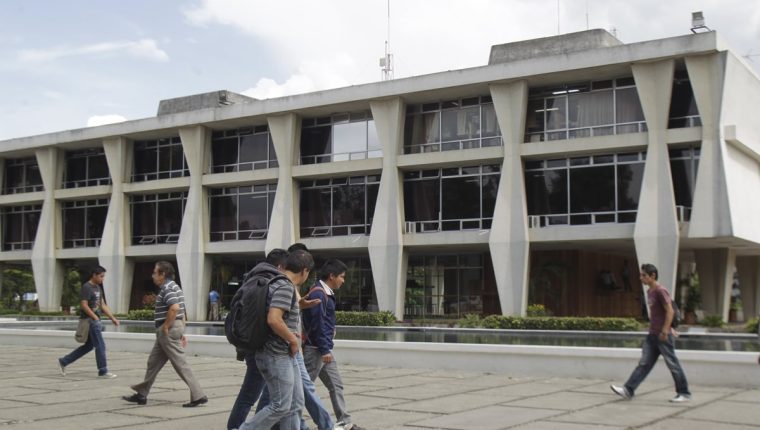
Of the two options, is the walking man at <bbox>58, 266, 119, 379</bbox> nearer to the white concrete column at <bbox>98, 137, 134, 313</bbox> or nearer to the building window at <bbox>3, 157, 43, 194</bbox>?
the white concrete column at <bbox>98, 137, 134, 313</bbox>

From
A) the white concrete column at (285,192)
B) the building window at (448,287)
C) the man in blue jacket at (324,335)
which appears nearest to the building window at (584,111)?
the building window at (448,287)

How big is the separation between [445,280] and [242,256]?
1138cm

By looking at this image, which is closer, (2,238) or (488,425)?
(488,425)

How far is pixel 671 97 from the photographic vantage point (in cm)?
3153

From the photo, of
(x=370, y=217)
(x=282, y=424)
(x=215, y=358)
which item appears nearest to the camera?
(x=282, y=424)

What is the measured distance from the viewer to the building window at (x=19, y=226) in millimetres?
50188

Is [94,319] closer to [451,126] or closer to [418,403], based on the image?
[418,403]

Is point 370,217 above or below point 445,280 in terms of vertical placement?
above

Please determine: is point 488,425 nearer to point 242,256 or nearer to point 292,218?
point 292,218

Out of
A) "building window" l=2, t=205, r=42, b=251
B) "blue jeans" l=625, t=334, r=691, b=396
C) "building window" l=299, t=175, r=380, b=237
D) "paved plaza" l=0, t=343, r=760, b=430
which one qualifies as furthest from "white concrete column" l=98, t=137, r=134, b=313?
"blue jeans" l=625, t=334, r=691, b=396

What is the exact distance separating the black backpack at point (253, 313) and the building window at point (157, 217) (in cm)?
3779

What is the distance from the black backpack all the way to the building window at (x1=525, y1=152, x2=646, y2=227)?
2702 cm

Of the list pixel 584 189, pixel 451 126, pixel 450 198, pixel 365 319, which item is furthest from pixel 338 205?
pixel 584 189

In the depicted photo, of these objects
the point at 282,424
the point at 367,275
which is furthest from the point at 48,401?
the point at 367,275
